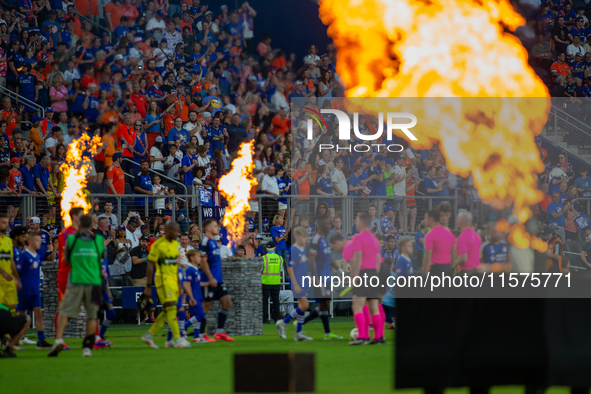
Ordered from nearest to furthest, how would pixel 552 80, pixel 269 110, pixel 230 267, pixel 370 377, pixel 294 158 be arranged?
1. pixel 370 377
2. pixel 230 267
3. pixel 294 158
4. pixel 269 110
5. pixel 552 80

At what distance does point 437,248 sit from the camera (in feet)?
45.1

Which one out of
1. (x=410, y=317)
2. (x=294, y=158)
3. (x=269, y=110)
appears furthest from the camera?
(x=269, y=110)

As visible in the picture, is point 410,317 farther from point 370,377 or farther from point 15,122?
point 15,122

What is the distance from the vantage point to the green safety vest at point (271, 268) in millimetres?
18969

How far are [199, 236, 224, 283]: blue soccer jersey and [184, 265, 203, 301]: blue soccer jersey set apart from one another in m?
0.26

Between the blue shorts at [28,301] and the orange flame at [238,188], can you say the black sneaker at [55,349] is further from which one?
the orange flame at [238,188]

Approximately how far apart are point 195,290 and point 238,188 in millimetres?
5912

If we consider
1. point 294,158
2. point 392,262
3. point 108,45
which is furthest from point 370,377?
point 108,45

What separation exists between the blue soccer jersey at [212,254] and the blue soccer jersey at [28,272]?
2.76m

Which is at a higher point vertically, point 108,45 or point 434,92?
point 108,45

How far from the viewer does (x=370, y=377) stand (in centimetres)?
984

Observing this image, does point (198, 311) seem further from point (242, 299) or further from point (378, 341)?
point (378, 341)

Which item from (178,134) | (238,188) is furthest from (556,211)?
(178,134)

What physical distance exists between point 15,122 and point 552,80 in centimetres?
1746
